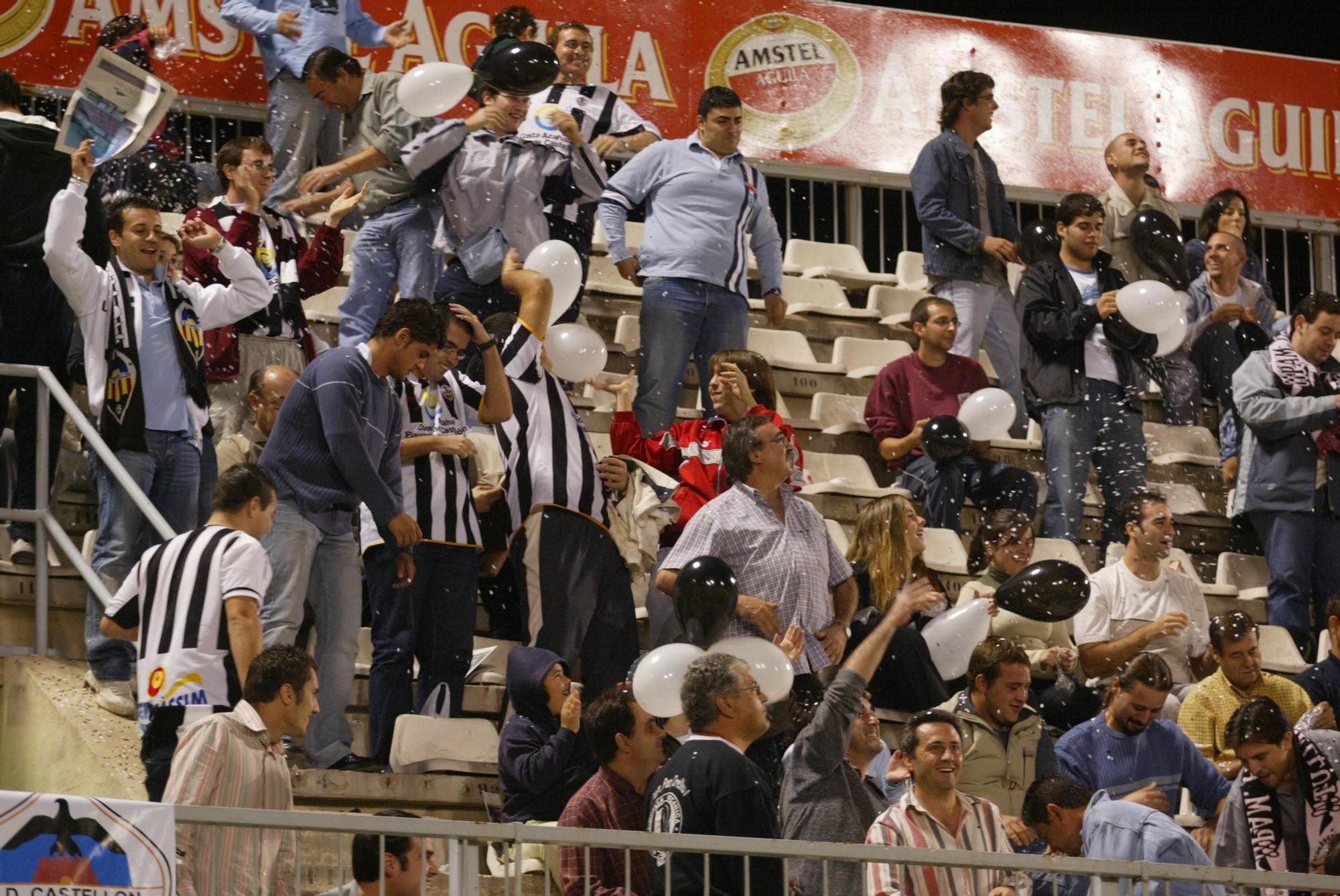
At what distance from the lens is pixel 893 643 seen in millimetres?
8344

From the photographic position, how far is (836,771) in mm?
6699

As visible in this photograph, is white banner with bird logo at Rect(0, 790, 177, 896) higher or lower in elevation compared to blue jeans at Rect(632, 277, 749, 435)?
lower

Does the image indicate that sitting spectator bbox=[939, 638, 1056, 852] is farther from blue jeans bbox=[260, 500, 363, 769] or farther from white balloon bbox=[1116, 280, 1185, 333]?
white balloon bbox=[1116, 280, 1185, 333]

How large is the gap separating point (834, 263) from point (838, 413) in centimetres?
229

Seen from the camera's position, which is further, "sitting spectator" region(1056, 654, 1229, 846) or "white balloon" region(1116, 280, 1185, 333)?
"white balloon" region(1116, 280, 1185, 333)

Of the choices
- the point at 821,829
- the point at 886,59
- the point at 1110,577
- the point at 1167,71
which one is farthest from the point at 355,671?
the point at 1167,71

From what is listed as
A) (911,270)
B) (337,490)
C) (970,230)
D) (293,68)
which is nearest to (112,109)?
(337,490)

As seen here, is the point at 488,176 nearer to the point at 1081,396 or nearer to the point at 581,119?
the point at 581,119

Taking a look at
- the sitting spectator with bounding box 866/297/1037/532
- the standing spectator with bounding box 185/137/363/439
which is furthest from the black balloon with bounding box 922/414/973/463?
the standing spectator with bounding box 185/137/363/439

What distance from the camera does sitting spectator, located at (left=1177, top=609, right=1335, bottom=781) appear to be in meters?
8.91

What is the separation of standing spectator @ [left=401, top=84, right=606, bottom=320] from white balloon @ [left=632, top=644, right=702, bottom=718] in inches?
132

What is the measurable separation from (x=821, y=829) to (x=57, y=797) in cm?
247

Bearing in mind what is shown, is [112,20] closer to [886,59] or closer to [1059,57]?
[886,59]

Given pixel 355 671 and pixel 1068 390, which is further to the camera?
pixel 1068 390
